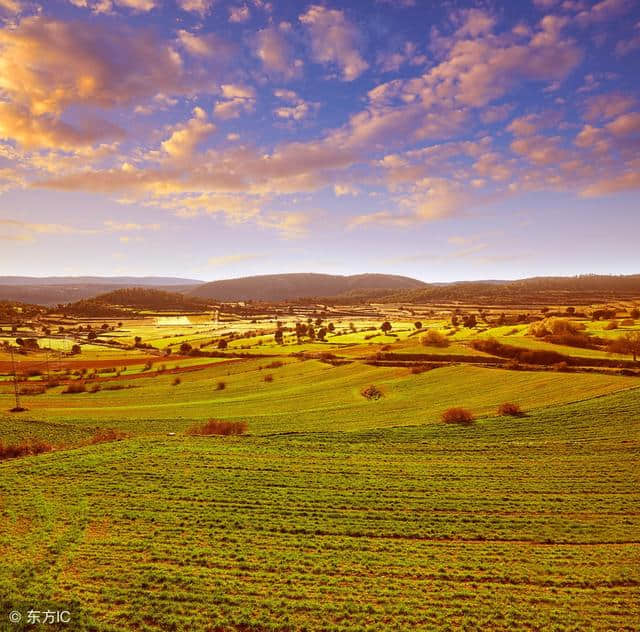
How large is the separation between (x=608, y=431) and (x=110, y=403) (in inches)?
2424

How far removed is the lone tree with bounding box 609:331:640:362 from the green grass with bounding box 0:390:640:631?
43195mm

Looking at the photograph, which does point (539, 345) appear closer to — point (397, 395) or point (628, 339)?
point (628, 339)

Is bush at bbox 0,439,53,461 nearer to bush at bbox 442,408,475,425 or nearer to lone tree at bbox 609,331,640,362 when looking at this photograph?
bush at bbox 442,408,475,425

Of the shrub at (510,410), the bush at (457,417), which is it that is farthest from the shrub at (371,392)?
the shrub at (510,410)

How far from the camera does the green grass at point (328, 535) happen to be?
16.1 meters

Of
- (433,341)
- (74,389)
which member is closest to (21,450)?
(74,389)

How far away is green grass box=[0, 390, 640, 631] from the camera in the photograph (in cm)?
1608

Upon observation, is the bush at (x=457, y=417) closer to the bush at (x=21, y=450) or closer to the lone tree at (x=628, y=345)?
the bush at (x=21, y=450)

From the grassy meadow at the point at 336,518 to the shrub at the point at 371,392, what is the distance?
19.2 feet

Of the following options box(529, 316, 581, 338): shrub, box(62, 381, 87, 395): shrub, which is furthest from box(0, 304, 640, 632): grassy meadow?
box(529, 316, 581, 338): shrub

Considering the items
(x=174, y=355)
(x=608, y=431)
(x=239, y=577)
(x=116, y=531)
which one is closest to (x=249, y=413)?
(x=116, y=531)

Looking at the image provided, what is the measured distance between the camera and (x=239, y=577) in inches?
708

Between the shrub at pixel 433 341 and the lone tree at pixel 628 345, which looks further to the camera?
the shrub at pixel 433 341

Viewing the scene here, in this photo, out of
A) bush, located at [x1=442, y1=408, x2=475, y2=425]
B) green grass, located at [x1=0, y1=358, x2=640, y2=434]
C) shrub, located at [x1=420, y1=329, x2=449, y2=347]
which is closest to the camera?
bush, located at [x1=442, y1=408, x2=475, y2=425]
